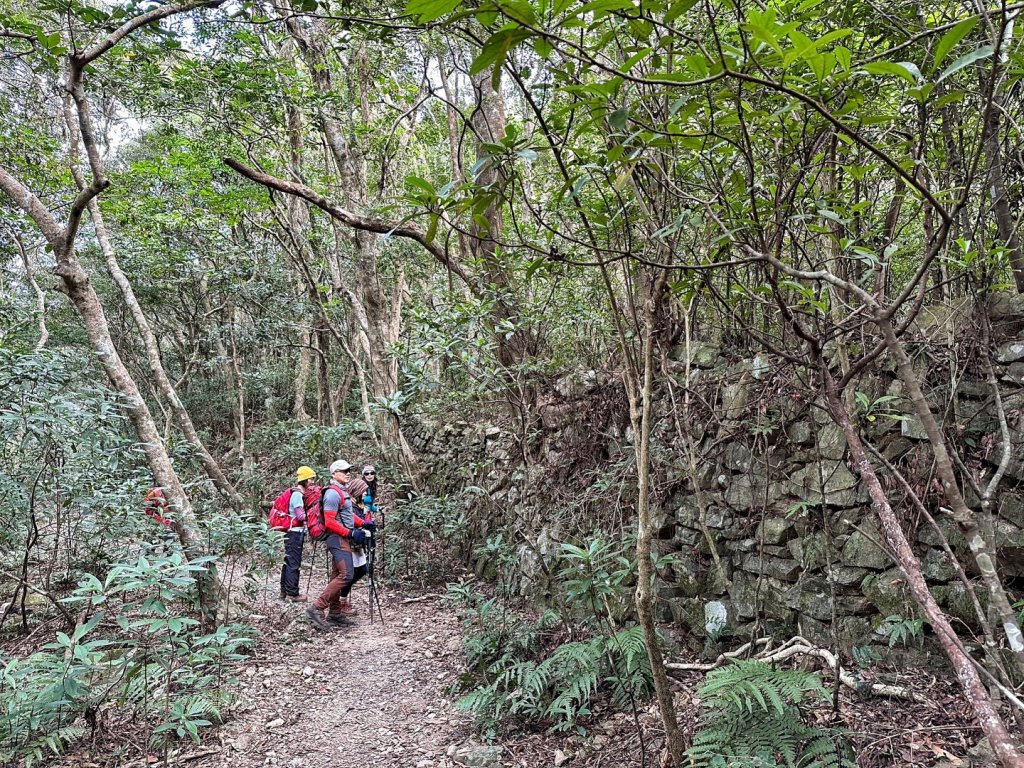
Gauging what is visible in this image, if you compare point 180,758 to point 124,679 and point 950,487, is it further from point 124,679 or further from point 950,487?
point 950,487

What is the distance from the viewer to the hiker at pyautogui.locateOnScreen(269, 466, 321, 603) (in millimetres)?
6796

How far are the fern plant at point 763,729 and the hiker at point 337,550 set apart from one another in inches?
177

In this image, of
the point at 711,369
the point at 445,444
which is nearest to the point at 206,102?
the point at 445,444

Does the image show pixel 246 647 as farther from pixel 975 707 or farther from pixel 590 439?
pixel 975 707

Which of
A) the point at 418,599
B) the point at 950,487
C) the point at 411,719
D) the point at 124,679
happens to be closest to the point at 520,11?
the point at 950,487

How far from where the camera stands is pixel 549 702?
4023 mm

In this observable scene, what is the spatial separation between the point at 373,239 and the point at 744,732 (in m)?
8.99

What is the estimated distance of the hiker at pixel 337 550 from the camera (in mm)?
6316

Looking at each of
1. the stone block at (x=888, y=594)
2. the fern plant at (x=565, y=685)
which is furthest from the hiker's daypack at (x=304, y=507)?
the stone block at (x=888, y=594)

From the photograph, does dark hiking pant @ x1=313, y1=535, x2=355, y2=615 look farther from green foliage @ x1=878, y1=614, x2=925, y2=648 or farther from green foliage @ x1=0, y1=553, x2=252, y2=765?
green foliage @ x1=878, y1=614, x2=925, y2=648

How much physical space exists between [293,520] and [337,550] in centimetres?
84

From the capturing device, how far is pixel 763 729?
2764 mm

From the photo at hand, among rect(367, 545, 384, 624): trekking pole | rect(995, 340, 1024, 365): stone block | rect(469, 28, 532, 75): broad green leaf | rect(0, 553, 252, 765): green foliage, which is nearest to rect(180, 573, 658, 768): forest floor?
rect(367, 545, 384, 624): trekking pole

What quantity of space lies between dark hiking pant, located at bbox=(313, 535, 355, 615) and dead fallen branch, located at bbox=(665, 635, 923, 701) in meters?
4.00
